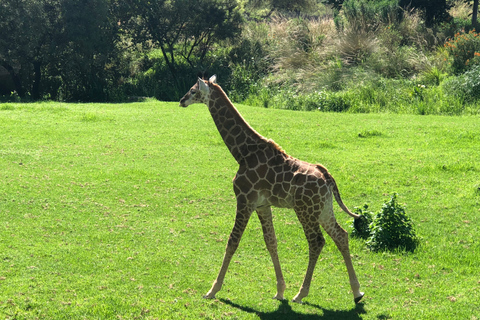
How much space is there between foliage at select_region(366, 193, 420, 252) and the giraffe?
187 centimetres

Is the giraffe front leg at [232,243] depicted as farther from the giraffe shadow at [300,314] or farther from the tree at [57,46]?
the tree at [57,46]

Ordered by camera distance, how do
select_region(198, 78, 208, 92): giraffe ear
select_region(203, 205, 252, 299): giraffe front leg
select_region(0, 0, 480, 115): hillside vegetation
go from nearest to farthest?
select_region(203, 205, 252, 299): giraffe front leg, select_region(198, 78, 208, 92): giraffe ear, select_region(0, 0, 480, 115): hillside vegetation

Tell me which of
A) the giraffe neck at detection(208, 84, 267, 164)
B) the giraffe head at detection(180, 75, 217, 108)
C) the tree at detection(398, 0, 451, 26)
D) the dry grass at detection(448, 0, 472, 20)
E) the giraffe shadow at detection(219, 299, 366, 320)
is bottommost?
the giraffe shadow at detection(219, 299, 366, 320)

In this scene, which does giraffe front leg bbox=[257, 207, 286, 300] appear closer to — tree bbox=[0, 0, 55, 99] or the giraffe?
the giraffe

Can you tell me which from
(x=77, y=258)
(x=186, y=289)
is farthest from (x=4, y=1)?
(x=186, y=289)

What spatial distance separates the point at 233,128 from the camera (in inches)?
262

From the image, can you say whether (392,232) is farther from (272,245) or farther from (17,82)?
(17,82)

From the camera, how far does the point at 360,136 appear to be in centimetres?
1470

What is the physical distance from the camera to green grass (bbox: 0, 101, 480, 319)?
6578 millimetres

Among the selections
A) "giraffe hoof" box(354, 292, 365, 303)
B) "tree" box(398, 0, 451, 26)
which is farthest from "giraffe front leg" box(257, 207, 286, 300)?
"tree" box(398, 0, 451, 26)

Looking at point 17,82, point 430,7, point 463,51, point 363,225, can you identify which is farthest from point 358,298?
point 430,7

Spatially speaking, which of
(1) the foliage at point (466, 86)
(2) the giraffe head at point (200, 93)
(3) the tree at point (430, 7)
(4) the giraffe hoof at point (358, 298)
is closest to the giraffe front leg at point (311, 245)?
(4) the giraffe hoof at point (358, 298)

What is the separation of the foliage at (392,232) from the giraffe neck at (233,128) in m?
2.74

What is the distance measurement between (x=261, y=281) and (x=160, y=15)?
764 inches
